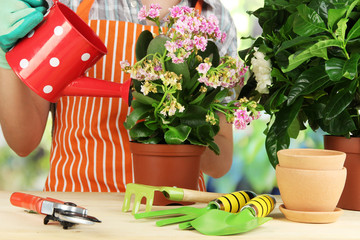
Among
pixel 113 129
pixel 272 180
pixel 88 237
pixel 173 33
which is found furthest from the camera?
pixel 272 180

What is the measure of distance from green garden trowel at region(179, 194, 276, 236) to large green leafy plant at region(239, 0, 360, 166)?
0.22 metres

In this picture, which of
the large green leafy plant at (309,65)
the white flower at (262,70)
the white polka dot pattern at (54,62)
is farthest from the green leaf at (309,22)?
the white polka dot pattern at (54,62)

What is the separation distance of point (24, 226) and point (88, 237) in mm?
117

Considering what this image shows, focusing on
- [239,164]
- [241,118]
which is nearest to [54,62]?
[241,118]

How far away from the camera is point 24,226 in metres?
0.69

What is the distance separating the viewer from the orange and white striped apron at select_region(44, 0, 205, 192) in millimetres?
1337

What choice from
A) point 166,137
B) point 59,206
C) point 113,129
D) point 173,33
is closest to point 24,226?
point 59,206

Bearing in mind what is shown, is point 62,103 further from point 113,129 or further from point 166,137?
point 166,137

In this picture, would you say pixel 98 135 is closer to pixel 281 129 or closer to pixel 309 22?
pixel 281 129

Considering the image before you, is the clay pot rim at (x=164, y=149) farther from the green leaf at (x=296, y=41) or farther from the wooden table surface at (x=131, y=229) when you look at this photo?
the green leaf at (x=296, y=41)

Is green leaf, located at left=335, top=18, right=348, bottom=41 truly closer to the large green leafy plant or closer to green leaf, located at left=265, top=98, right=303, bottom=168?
the large green leafy plant

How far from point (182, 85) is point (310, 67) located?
24cm

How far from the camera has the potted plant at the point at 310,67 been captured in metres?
A: 0.79

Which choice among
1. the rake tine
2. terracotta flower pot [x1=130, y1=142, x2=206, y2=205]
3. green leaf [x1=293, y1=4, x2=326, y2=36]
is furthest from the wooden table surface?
green leaf [x1=293, y1=4, x2=326, y2=36]
